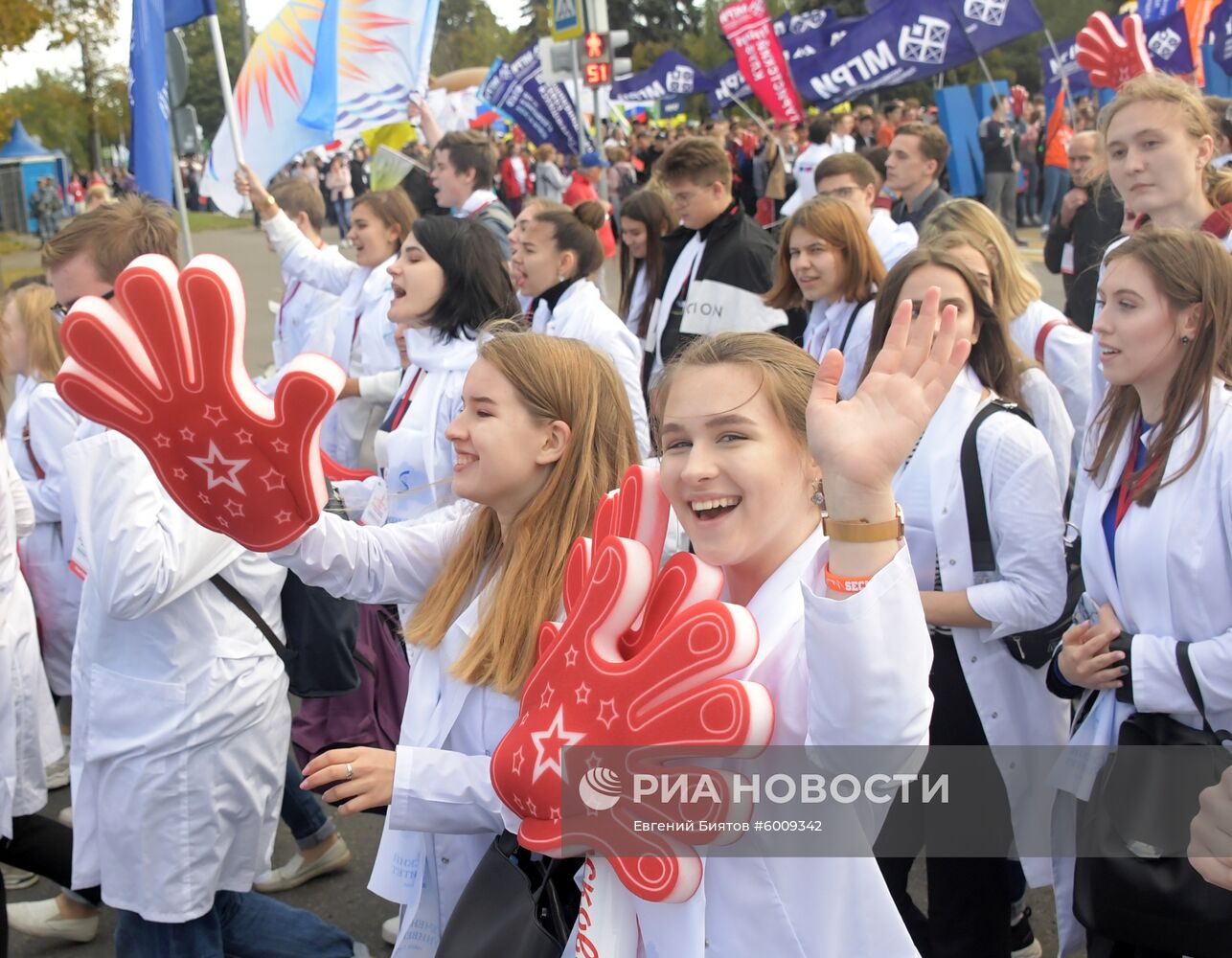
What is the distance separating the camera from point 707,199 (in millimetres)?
5539

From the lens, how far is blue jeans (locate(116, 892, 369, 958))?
2729 millimetres

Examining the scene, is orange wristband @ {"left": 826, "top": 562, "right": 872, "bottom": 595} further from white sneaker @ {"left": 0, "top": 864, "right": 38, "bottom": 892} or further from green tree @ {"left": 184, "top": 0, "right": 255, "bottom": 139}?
green tree @ {"left": 184, "top": 0, "right": 255, "bottom": 139}

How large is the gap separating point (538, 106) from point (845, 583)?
1409cm

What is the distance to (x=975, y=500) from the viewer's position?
9.04ft

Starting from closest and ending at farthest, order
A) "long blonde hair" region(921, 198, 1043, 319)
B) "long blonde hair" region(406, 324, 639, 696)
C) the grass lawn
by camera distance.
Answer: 1. "long blonde hair" region(406, 324, 639, 696)
2. "long blonde hair" region(921, 198, 1043, 319)
3. the grass lawn

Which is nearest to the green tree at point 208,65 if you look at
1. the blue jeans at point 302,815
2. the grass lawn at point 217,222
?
the grass lawn at point 217,222

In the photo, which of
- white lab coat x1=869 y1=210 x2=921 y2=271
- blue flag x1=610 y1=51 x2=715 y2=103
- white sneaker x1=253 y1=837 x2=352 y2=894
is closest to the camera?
white sneaker x1=253 y1=837 x2=352 y2=894

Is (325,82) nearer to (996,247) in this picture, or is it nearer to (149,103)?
(149,103)

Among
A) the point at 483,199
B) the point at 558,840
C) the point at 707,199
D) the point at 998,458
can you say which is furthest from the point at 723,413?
the point at 483,199

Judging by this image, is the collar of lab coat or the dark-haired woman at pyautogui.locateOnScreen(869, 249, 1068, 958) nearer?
the collar of lab coat

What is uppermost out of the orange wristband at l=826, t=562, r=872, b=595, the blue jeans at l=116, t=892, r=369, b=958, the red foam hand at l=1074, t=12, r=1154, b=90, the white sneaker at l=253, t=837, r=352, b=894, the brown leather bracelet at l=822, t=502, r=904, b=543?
the red foam hand at l=1074, t=12, r=1154, b=90

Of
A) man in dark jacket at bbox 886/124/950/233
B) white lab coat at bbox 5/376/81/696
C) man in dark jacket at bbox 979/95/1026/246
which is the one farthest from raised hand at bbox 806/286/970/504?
man in dark jacket at bbox 979/95/1026/246

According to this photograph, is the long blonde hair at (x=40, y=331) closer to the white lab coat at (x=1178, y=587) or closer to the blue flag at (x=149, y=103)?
the blue flag at (x=149, y=103)

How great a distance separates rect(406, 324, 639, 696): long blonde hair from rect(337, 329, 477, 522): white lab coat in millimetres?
954
